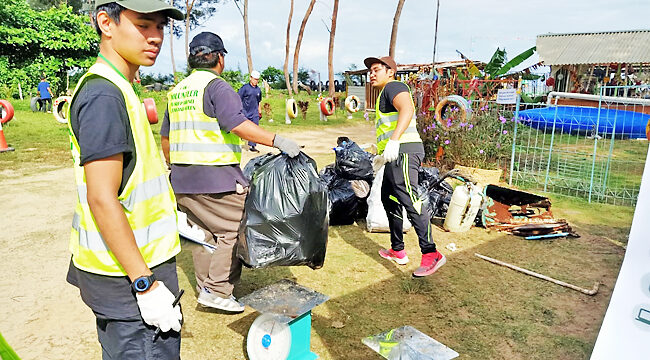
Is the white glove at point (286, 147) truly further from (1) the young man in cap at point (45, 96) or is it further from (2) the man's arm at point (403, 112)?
(1) the young man in cap at point (45, 96)

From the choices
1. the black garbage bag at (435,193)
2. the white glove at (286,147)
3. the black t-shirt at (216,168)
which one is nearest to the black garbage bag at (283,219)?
the white glove at (286,147)

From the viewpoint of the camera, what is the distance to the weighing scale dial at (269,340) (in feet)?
7.46

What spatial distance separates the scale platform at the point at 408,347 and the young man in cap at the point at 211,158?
44.8 inches

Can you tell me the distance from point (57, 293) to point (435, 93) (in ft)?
20.6

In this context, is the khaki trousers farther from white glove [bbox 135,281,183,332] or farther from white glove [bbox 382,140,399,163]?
white glove [bbox 135,281,183,332]

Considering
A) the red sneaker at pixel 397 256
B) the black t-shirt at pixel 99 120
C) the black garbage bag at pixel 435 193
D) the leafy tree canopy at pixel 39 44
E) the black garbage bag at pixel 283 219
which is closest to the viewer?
the black t-shirt at pixel 99 120

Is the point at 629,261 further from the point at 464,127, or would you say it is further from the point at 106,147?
the point at 464,127

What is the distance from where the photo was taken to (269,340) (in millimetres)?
2295

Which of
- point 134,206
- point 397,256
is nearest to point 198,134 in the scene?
point 134,206

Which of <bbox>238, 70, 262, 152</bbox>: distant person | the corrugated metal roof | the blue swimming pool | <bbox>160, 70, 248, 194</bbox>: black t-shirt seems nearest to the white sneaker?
<bbox>160, 70, 248, 194</bbox>: black t-shirt

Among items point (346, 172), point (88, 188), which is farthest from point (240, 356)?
point (346, 172)

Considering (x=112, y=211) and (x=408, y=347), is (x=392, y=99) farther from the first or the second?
(x=112, y=211)

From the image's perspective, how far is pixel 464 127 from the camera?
6.93 m

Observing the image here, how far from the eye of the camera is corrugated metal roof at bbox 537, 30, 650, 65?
16.6 meters
